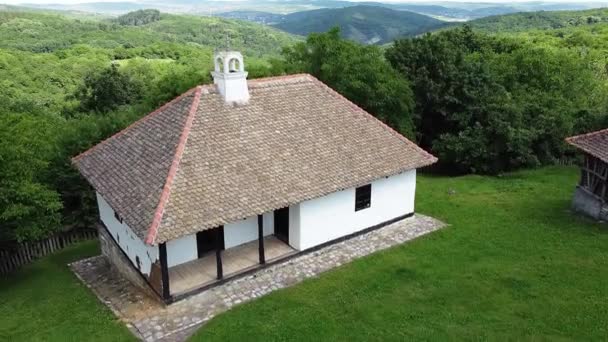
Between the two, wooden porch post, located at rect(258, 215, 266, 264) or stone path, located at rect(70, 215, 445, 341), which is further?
wooden porch post, located at rect(258, 215, 266, 264)

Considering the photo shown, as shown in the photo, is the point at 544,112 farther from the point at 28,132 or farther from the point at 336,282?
the point at 28,132

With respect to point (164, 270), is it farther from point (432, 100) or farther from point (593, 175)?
point (432, 100)

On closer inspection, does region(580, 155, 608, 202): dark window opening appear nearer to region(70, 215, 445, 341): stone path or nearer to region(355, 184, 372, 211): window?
region(70, 215, 445, 341): stone path

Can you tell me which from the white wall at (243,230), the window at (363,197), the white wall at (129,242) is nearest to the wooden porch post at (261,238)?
the white wall at (243,230)

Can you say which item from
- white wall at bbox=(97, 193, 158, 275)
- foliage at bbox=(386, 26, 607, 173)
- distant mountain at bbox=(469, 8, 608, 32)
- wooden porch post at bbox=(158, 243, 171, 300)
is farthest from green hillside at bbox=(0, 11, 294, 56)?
wooden porch post at bbox=(158, 243, 171, 300)

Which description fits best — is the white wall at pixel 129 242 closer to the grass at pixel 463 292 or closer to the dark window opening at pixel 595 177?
the grass at pixel 463 292

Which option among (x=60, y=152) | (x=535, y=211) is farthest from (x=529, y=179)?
(x=60, y=152)

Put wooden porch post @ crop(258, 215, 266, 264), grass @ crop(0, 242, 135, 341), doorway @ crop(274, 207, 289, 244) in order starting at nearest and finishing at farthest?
grass @ crop(0, 242, 135, 341)
wooden porch post @ crop(258, 215, 266, 264)
doorway @ crop(274, 207, 289, 244)

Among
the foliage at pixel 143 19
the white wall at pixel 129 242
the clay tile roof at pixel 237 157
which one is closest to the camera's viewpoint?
the clay tile roof at pixel 237 157
